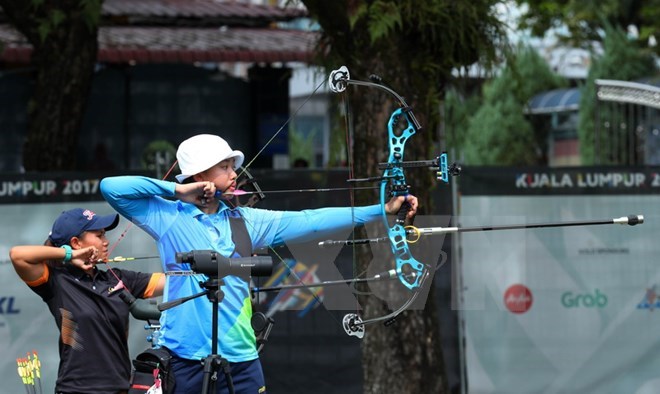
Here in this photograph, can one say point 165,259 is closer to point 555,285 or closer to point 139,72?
point 555,285

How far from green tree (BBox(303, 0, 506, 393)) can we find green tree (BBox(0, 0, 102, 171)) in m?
2.76

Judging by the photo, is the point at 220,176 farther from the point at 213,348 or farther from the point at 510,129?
the point at 510,129

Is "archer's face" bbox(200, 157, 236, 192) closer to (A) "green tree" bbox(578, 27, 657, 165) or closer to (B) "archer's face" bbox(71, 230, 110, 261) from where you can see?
(B) "archer's face" bbox(71, 230, 110, 261)

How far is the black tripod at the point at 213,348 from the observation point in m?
4.80

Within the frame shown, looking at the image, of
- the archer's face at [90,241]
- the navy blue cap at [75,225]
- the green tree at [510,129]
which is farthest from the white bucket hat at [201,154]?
the green tree at [510,129]

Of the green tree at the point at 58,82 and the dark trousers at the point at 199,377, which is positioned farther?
the green tree at the point at 58,82

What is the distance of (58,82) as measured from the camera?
9805 mm

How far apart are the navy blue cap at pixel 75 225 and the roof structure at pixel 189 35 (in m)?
8.47

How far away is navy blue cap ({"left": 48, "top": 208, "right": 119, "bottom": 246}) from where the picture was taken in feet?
19.1

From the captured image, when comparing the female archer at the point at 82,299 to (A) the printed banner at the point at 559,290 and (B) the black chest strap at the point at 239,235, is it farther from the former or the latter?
(A) the printed banner at the point at 559,290

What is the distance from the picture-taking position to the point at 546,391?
28.7 ft

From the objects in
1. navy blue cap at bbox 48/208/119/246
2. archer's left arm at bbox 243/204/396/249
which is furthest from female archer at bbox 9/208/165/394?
archer's left arm at bbox 243/204/396/249

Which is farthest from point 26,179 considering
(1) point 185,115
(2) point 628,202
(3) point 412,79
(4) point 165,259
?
(1) point 185,115

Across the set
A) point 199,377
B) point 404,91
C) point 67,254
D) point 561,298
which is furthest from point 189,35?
point 199,377
